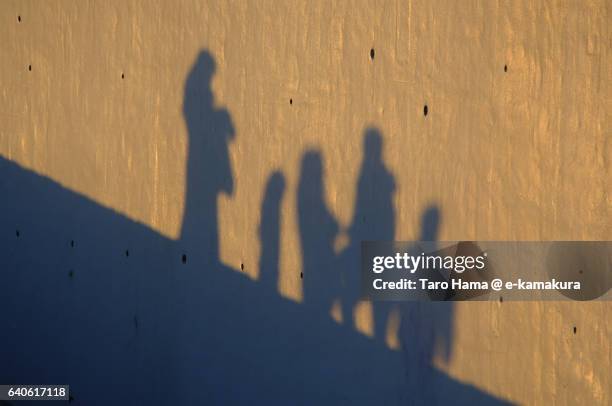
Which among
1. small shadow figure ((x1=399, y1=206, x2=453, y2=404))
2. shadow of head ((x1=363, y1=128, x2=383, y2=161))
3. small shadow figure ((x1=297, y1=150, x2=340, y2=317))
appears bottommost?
small shadow figure ((x1=399, y1=206, x2=453, y2=404))

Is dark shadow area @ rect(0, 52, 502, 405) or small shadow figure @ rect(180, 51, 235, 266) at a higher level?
small shadow figure @ rect(180, 51, 235, 266)

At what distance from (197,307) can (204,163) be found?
0.72 metres

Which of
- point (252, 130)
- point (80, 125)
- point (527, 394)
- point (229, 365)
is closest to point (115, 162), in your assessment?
point (80, 125)

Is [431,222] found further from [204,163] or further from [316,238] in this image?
[204,163]

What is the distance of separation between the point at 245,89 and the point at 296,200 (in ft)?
1.98

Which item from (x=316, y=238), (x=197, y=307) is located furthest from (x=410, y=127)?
(x=197, y=307)

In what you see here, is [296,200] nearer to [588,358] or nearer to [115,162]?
[115,162]

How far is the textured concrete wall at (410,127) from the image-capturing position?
335cm

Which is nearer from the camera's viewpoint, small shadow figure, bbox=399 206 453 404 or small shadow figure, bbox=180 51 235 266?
small shadow figure, bbox=399 206 453 404

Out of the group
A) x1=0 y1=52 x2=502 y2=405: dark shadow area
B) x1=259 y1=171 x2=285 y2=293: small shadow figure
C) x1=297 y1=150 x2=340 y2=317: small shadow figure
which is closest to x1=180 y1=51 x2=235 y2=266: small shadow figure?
x1=0 y1=52 x2=502 y2=405: dark shadow area

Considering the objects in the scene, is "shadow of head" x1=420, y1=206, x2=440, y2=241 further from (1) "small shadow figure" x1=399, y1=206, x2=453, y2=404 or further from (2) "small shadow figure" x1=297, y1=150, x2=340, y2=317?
(2) "small shadow figure" x1=297, y1=150, x2=340, y2=317

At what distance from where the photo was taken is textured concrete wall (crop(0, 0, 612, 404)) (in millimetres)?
3346

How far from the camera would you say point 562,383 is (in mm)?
3361

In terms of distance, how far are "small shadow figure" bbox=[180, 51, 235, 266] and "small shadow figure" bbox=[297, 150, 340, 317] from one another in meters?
0.40
